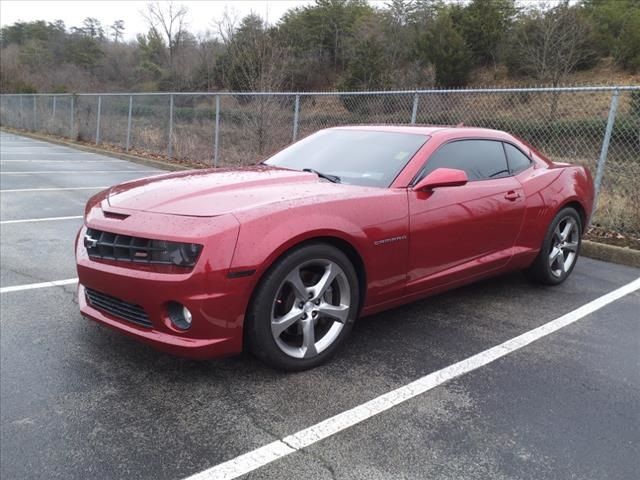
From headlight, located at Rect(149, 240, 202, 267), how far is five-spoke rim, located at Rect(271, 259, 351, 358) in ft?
1.60

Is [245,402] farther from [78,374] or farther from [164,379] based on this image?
[78,374]

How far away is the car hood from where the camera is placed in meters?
2.87

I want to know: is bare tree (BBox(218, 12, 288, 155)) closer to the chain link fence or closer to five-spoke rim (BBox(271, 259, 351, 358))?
the chain link fence

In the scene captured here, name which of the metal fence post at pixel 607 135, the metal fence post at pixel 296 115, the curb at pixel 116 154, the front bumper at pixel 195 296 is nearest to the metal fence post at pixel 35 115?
the curb at pixel 116 154

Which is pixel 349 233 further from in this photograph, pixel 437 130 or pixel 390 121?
pixel 390 121

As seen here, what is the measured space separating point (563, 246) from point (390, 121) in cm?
629

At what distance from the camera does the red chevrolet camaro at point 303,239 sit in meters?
2.66

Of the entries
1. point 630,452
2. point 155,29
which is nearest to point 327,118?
point 630,452

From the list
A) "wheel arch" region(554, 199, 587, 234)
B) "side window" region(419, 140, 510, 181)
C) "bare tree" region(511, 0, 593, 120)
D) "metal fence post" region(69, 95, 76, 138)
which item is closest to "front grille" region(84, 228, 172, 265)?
"side window" region(419, 140, 510, 181)

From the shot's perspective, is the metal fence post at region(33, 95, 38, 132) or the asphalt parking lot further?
the metal fence post at region(33, 95, 38, 132)

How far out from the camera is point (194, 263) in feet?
8.53

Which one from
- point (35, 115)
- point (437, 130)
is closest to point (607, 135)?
point (437, 130)

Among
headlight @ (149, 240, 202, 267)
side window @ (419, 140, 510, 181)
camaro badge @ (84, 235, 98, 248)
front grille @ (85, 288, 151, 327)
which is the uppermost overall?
side window @ (419, 140, 510, 181)

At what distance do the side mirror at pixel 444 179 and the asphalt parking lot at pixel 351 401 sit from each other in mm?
1044
